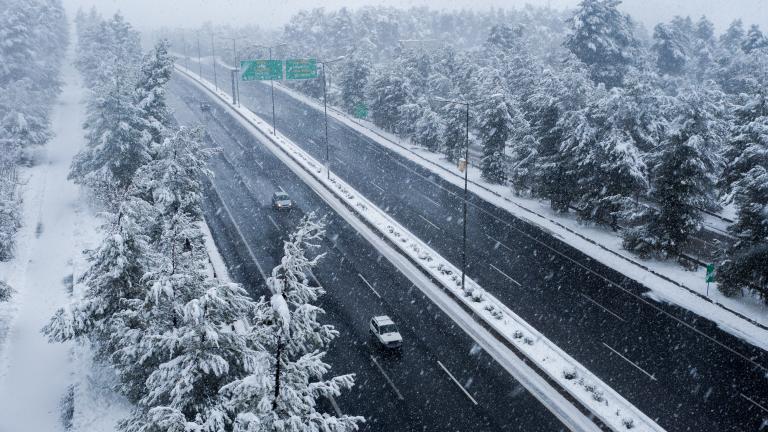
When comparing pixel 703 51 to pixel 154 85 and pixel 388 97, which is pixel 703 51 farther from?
pixel 154 85

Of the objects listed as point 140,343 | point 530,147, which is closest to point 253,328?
point 140,343

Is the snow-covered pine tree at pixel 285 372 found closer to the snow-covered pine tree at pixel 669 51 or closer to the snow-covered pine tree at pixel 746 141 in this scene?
the snow-covered pine tree at pixel 746 141

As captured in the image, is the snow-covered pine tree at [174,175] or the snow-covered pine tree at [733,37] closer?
the snow-covered pine tree at [174,175]

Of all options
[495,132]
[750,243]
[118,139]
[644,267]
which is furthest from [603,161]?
[118,139]

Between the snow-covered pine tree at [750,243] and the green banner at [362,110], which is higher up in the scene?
the green banner at [362,110]

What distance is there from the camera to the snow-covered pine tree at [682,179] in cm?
3125

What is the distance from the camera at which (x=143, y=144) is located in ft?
132

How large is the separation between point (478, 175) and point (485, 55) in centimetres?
4248

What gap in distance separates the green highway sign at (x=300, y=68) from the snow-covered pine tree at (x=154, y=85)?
53.7 feet

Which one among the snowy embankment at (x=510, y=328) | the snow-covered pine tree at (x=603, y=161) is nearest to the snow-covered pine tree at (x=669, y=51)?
the snow-covered pine tree at (x=603, y=161)

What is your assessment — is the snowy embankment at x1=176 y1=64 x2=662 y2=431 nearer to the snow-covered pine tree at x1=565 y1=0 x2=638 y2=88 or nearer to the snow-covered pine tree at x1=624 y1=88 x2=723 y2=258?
the snow-covered pine tree at x1=624 y1=88 x2=723 y2=258

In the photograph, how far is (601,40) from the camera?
69000mm

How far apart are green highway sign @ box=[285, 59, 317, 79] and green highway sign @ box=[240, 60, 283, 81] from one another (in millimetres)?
1307

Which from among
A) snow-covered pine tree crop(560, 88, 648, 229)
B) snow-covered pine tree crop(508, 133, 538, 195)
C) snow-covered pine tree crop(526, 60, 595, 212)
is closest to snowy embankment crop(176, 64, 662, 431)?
snow-covered pine tree crop(508, 133, 538, 195)
